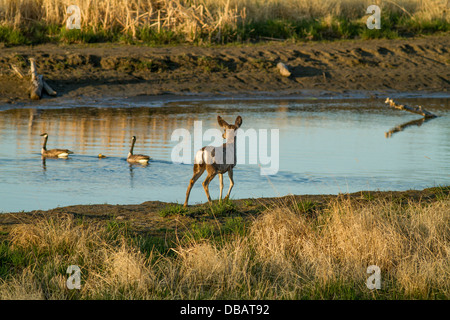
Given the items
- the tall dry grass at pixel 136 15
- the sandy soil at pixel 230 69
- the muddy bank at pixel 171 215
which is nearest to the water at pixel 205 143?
the muddy bank at pixel 171 215

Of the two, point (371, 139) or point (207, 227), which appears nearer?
point (207, 227)

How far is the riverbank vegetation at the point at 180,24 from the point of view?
79.3 ft

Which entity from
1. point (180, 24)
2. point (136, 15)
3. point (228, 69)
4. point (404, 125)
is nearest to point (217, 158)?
point (404, 125)

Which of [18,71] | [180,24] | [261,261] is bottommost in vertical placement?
[261,261]

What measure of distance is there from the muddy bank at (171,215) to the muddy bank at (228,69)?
1177 centimetres

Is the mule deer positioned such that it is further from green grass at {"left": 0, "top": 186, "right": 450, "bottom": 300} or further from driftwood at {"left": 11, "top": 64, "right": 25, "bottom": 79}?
driftwood at {"left": 11, "top": 64, "right": 25, "bottom": 79}

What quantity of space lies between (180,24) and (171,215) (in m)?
17.5

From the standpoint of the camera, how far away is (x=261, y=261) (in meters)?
7.03

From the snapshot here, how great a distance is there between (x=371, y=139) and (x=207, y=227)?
8932 mm

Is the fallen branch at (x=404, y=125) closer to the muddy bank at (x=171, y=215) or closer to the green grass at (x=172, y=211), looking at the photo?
the muddy bank at (x=171, y=215)

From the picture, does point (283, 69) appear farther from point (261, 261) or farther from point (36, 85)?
point (261, 261)

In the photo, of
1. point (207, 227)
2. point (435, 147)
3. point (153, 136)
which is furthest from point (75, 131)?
point (207, 227)
